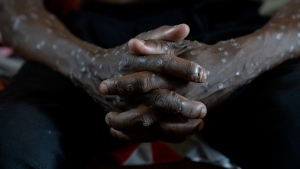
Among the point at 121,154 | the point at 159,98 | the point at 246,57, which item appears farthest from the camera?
the point at 121,154

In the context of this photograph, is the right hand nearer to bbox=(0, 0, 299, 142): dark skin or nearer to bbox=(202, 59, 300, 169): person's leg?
bbox=(0, 0, 299, 142): dark skin

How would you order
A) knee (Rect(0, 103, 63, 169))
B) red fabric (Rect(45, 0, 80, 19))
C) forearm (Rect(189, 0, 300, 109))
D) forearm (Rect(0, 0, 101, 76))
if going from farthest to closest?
red fabric (Rect(45, 0, 80, 19))
forearm (Rect(0, 0, 101, 76))
forearm (Rect(189, 0, 300, 109))
knee (Rect(0, 103, 63, 169))

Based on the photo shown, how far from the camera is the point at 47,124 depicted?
33.3 inches

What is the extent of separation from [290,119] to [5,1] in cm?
86

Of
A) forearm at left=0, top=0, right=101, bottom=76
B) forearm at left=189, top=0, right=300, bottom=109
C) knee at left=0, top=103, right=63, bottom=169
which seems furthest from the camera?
forearm at left=0, top=0, right=101, bottom=76

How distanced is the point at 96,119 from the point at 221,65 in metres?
0.33

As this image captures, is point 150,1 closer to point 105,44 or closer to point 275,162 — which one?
point 105,44

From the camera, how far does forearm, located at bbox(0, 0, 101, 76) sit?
3.39ft

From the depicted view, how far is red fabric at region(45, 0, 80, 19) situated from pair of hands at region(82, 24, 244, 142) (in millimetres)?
→ 537

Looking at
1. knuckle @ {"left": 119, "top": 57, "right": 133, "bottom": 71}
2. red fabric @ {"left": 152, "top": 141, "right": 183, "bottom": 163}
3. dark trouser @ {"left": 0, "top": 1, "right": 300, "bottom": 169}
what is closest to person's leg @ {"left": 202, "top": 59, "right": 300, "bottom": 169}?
dark trouser @ {"left": 0, "top": 1, "right": 300, "bottom": 169}

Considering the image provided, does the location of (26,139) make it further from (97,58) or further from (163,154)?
(163,154)

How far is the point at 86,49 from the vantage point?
3.26ft

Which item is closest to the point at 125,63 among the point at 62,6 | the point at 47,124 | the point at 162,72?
the point at 162,72

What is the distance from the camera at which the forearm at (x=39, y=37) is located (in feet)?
3.39
